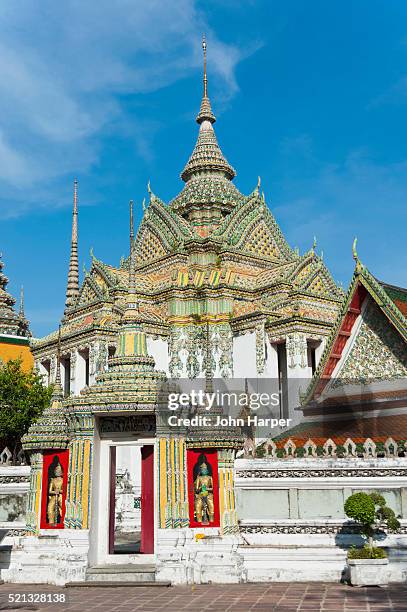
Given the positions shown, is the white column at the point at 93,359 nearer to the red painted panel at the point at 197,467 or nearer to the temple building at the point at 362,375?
the temple building at the point at 362,375

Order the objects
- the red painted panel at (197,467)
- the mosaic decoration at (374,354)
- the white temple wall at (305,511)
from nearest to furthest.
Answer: the white temple wall at (305,511) → the red painted panel at (197,467) → the mosaic decoration at (374,354)

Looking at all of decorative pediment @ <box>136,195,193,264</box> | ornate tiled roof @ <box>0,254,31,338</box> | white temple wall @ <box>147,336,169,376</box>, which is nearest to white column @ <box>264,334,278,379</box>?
white temple wall @ <box>147,336,169,376</box>

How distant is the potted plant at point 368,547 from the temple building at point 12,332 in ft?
81.6

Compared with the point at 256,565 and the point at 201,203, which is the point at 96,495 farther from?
the point at 201,203

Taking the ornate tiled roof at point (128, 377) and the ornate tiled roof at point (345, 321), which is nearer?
the ornate tiled roof at point (128, 377)

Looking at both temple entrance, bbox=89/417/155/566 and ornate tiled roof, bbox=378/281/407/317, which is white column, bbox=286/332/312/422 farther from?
temple entrance, bbox=89/417/155/566

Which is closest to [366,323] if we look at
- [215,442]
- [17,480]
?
[215,442]

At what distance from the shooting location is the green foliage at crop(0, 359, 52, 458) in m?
26.0

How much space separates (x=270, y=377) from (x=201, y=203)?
1024 centimetres

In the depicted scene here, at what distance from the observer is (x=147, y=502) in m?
13.0

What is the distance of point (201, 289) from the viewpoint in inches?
1049

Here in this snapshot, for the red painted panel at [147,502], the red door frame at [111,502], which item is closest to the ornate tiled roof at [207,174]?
the red painted panel at [147,502]

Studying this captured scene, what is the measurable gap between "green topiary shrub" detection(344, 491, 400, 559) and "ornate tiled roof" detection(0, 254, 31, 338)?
1285 inches

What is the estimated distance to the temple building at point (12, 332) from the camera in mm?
37844
